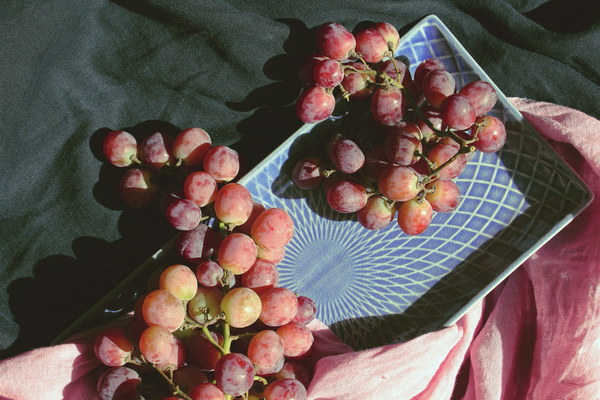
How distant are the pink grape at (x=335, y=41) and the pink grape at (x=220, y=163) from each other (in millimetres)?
171

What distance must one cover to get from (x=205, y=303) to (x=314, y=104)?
26cm

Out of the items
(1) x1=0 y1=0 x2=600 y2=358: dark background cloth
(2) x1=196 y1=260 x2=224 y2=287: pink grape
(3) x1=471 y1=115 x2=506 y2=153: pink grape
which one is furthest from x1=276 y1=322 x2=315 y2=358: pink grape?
(3) x1=471 y1=115 x2=506 y2=153: pink grape

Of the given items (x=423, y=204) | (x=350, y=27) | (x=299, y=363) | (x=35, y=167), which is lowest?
(x=299, y=363)

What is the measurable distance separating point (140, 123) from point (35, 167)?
0.14 metres

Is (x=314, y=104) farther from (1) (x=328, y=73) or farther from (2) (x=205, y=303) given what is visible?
(2) (x=205, y=303)

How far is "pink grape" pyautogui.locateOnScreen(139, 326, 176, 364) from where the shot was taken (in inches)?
23.9

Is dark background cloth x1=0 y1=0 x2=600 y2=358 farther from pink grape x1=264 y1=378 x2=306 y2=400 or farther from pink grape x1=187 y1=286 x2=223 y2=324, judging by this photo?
pink grape x1=264 y1=378 x2=306 y2=400

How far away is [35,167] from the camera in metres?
0.73

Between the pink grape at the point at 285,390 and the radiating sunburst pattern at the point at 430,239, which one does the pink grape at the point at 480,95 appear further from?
the pink grape at the point at 285,390

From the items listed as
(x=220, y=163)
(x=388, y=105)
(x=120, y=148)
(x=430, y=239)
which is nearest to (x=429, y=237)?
(x=430, y=239)

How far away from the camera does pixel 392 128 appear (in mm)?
705

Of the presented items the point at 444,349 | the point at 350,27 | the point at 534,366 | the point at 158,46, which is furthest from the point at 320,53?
the point at 534,366

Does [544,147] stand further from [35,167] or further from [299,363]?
[35,167]

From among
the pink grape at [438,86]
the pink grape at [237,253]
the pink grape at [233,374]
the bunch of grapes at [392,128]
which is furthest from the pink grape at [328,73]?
the pink grape at [233,374]
